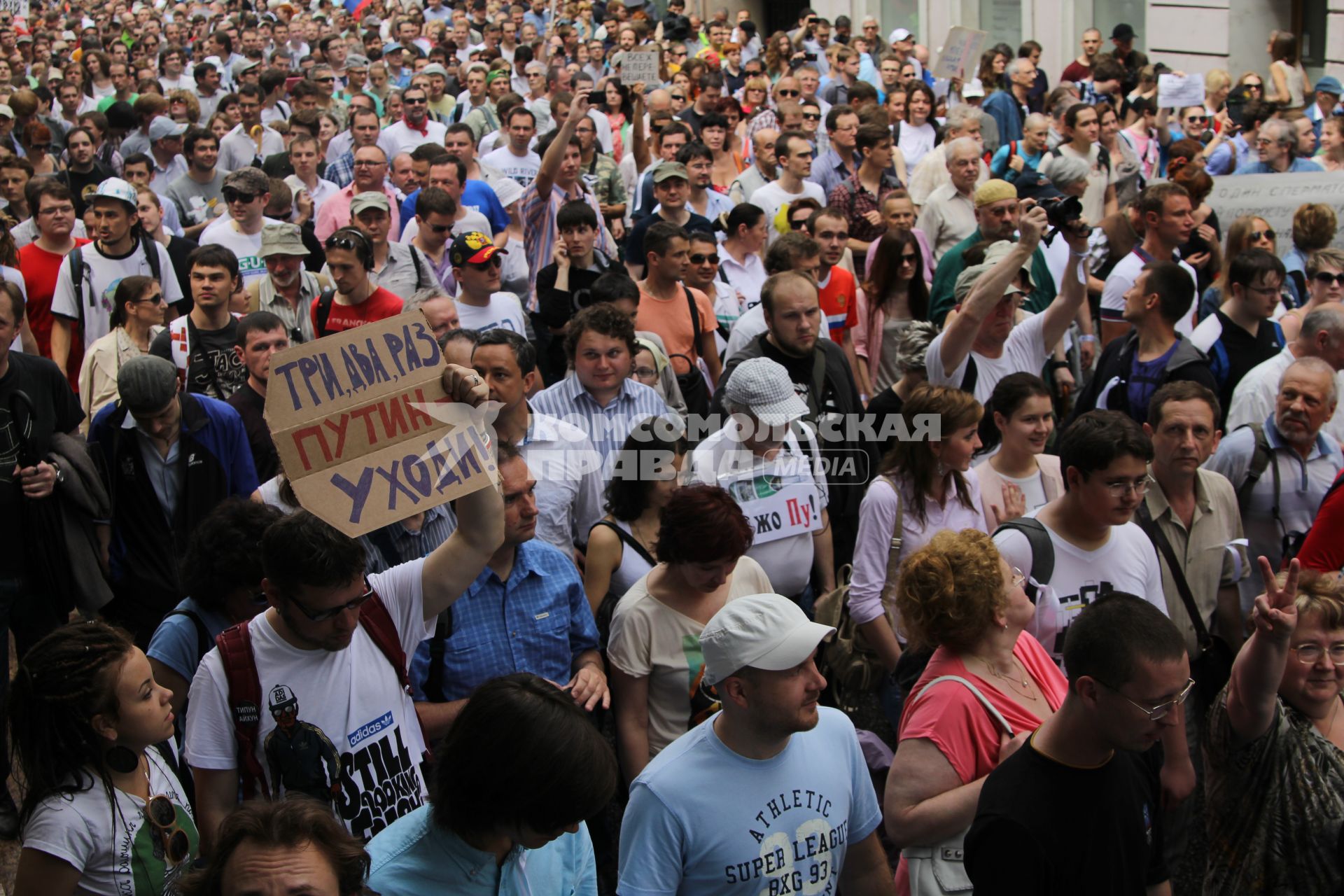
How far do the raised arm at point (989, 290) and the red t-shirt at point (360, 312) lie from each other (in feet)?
9.97

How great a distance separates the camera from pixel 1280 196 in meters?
10.3

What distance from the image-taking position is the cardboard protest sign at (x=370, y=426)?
305 cm

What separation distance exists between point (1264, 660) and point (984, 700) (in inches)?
34.1

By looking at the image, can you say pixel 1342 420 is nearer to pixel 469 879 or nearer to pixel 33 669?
pixel 469 879

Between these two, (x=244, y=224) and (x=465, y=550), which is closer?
(x=465, y=550)

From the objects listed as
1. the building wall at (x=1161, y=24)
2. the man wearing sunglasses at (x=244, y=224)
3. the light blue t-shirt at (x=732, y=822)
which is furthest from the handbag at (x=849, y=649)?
the building wall at (x=1161, y=24)

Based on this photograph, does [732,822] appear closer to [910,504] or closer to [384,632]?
[384,632]

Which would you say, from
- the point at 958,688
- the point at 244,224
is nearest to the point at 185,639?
the point at 958,688

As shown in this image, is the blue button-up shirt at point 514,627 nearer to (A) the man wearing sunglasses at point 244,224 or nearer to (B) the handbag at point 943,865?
(B) the handbag at point 943,865

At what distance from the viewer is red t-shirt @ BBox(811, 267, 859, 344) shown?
8328 millimetres

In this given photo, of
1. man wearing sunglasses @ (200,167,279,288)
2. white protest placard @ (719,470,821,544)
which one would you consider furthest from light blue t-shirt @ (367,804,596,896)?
man wearing sunglasses @ (200,167,279,288)

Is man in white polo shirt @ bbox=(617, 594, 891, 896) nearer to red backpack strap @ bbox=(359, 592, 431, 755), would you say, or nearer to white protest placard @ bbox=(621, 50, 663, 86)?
red backpack strap @ bbox=(359, 592, 431, 755)

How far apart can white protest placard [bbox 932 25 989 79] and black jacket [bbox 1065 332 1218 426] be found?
31.0 ft

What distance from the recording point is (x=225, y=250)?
698 centimetres
